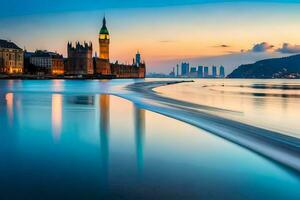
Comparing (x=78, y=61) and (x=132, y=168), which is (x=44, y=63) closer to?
(x=78, y=61)

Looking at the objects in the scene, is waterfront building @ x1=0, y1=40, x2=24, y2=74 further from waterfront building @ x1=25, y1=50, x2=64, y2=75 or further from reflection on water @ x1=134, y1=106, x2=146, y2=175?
reflection on water @ x1=134, y1=106, x2=146, y2=175

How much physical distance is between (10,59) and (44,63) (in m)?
23.4

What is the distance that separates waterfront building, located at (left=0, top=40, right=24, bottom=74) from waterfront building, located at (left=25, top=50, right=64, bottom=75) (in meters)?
10.2

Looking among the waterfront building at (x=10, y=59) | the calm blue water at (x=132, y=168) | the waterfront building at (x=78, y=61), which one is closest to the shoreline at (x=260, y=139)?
the calm blue water at (x=132, y=168)

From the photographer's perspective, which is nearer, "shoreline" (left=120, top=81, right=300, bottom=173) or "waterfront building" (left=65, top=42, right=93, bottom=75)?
"shoreline" (left=120, top=81, right=300, bottom=173)

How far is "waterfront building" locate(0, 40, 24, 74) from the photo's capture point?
12165cm

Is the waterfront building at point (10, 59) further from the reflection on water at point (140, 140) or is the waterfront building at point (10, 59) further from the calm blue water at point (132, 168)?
the calm blue water at point (132, 168)

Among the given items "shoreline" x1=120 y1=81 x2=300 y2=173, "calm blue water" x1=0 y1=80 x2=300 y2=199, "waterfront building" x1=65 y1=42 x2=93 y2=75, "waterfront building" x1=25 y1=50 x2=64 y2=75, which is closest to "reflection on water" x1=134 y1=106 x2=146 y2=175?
"calm blue water" x1=0 y1=80 x2=300 y2=199

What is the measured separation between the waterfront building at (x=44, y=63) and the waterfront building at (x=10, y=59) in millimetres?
10188

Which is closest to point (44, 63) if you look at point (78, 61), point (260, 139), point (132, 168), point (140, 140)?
point (78, 61)

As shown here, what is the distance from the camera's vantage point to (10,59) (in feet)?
408

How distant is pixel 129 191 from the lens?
546 cm

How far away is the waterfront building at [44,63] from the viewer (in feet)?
463

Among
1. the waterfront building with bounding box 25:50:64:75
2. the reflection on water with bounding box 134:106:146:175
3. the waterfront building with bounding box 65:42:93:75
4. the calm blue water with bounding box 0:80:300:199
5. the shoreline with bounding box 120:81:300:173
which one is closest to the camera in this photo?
the calm blue water with bounding box 0:80:300:199
